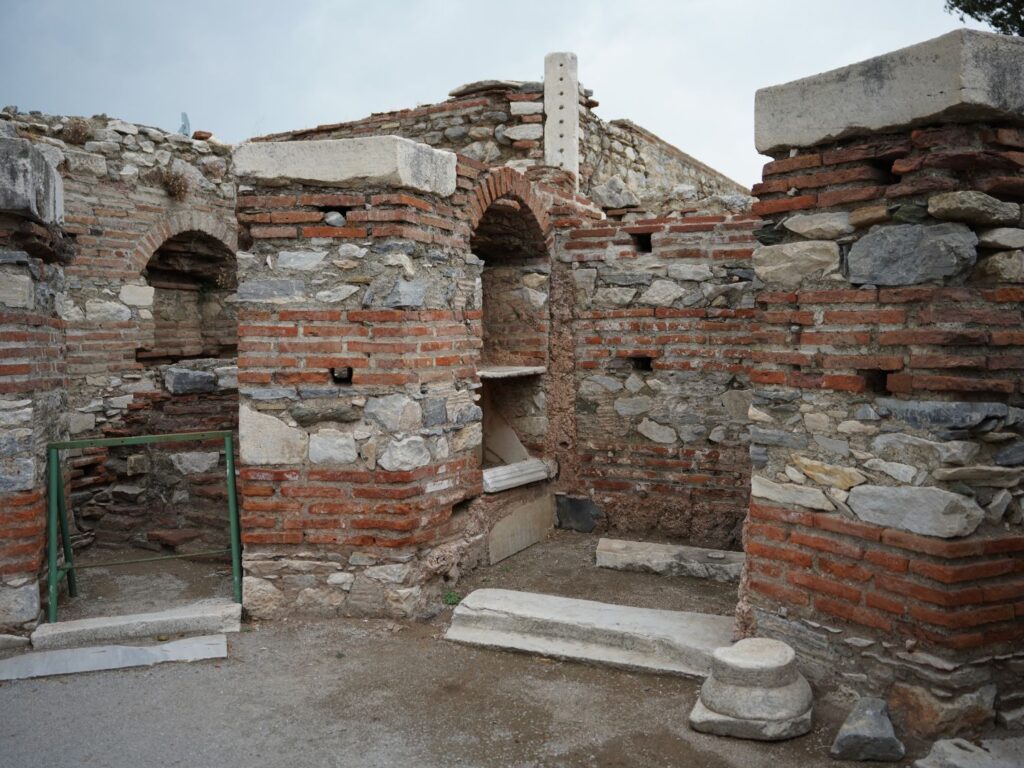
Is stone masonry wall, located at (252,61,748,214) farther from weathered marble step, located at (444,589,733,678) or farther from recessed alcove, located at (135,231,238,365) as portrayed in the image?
weathered marble step, located at (444,589,733,678)

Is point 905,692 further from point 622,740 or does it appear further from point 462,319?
point 462,319

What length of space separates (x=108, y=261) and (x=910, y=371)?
6.54m

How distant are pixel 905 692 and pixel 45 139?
7.33 metres

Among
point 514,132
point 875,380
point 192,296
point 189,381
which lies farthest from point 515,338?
point 192,296

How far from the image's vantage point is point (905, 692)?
3.12 m

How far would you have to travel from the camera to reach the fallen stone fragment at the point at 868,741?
2.96m

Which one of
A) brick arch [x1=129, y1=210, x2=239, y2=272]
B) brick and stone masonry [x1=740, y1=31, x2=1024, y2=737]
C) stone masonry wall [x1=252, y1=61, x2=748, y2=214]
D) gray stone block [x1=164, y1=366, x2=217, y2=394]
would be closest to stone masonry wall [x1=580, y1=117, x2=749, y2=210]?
stone masonry wall [x1=252, y1=61, x2=748, y2=214]

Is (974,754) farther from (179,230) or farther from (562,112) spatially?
(179,230)

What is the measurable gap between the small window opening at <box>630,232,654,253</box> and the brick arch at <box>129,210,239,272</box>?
345 centimetres

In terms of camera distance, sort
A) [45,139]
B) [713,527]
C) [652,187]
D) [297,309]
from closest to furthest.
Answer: [297,309], [713,527], [45,139], [652,187]

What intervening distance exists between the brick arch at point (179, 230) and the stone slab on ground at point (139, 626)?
11.7ft

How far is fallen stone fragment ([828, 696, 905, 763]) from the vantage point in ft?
9.70

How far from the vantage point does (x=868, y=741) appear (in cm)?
296

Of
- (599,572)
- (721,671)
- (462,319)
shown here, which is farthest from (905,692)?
(462,319)
